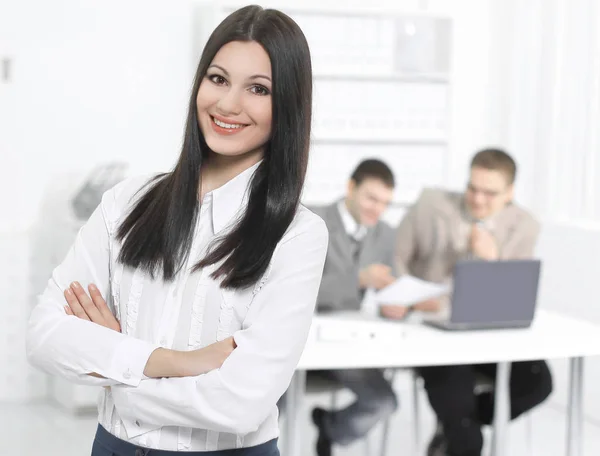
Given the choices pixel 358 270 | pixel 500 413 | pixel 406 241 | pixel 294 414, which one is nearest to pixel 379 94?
pixel 406 241

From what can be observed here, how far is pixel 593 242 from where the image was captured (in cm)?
468

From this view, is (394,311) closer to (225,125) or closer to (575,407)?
(575,407)

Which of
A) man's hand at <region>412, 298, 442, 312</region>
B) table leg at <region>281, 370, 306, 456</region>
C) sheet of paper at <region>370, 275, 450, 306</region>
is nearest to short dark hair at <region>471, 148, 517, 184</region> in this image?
man's hand at <region>412, 298, 442, 312</region>

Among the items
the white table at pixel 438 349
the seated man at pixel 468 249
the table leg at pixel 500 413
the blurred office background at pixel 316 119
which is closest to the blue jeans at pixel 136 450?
the white table at pixel 438 349

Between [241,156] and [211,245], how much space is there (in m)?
0.17

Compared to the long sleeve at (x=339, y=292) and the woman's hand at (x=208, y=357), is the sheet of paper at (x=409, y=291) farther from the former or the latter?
the woman's hand at (x=208, y=357)

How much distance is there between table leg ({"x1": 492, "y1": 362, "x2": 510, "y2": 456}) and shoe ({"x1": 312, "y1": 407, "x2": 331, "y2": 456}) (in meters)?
0.68

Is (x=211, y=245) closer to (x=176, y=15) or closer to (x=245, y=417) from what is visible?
(x=245, y=417)

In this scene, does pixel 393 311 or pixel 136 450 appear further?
pixel 393 311

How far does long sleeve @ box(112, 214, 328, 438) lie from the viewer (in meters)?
1.36

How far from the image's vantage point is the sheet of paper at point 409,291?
312 cm

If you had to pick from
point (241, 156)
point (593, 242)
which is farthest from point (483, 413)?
point (241, 156)

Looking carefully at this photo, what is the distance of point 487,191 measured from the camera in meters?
4.05

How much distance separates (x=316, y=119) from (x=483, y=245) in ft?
3.75
